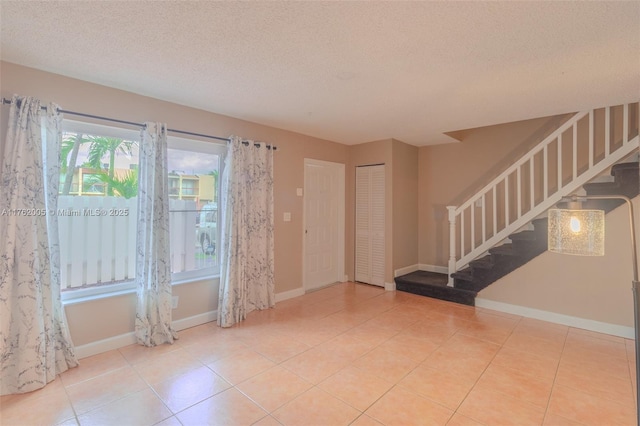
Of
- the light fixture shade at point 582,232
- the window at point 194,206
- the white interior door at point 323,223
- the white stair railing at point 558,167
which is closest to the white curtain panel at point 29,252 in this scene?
the window at point 194,206

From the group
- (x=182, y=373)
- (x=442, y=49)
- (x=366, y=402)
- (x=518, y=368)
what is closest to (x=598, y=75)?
(x=442, y=49)

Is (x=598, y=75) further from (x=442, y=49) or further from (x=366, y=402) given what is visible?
(x=366, y=402)

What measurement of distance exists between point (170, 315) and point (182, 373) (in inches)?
31.3

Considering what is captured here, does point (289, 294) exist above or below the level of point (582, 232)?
below

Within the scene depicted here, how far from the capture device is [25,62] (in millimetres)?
2340

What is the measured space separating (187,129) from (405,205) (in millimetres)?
3682

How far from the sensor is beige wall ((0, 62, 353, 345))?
2514 millimetres

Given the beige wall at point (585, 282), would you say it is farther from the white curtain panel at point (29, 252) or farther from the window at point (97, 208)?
the white curtain panel at point (29, 252)

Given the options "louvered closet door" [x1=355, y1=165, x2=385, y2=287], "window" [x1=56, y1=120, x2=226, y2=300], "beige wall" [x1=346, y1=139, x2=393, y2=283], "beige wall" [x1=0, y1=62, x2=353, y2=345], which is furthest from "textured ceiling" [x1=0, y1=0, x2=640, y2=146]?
"louvered closet door" [x1=355, y1=165, x2=385, y2=287]

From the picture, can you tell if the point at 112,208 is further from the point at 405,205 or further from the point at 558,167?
the point at 558,167

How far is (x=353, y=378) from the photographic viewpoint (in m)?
2.36

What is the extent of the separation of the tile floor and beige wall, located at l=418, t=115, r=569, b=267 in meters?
2.15

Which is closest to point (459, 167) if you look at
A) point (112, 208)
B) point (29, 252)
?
point (112, 208)

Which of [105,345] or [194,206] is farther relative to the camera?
[194,206]
